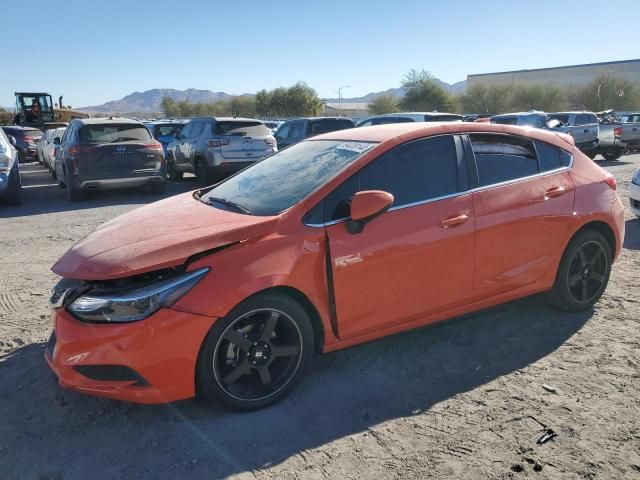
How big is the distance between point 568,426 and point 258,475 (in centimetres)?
171

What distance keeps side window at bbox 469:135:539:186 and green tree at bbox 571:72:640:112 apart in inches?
2240

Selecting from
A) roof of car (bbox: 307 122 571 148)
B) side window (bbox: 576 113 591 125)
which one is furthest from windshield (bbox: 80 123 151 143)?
side window (bbox: 576 113 591 125)

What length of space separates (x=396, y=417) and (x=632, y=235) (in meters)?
5.79

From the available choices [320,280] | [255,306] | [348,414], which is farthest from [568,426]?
[255,306]

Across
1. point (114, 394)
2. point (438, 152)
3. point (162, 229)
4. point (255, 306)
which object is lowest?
point (114, 394)

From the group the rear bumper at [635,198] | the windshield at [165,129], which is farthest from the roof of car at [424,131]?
the windshield at [165,129]

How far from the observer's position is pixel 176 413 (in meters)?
3.06

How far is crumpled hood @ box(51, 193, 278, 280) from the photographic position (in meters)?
2.83

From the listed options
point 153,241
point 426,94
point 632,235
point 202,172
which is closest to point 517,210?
point 153,241

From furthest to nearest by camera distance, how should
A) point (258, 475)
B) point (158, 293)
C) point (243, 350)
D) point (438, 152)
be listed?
point (438, 152) → point (243, 350) → point (158, 293) → point (258, 475)

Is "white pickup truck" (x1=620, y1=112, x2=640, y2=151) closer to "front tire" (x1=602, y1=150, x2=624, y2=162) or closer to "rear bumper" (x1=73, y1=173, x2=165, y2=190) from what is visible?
"front tire" (x1=602, y1=150, x2=624, y2=162)

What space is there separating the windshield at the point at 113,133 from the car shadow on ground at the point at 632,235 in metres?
9.29

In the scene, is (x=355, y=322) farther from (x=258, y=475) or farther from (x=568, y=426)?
(x=568, y=426)

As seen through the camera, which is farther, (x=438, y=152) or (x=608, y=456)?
(x=438, y=152)
